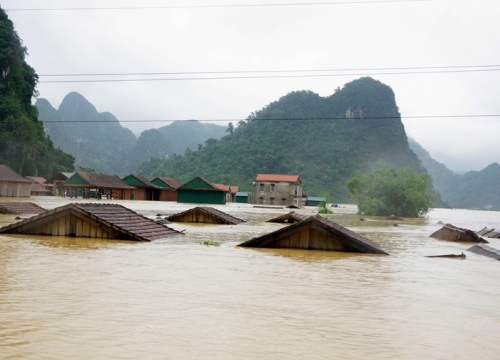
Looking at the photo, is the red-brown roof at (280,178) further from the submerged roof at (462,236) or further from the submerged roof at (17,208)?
the submerged roof at (462,236)

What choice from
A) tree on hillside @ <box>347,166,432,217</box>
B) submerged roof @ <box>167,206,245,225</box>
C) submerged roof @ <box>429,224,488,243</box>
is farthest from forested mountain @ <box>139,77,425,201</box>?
submerged roof @ <box>429,224,488,243</box>

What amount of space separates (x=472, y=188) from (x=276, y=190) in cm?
12046

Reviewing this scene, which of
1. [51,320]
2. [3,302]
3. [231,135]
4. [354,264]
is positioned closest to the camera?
[51,320]

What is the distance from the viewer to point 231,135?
432 ft

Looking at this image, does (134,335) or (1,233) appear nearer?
(134,335)

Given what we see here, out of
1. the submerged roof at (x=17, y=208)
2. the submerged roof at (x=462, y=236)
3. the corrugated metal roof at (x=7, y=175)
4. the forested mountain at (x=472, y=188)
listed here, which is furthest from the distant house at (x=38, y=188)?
the forested mountain at (x=472, y=188)

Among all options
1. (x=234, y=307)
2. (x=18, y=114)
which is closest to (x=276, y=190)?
(x=18, y=114)

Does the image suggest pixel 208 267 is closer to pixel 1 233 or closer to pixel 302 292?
pixel 302 292

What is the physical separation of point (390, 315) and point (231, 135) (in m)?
126

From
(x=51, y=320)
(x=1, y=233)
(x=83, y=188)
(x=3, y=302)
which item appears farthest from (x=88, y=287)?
(x=83, y=188)

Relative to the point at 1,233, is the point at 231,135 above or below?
above

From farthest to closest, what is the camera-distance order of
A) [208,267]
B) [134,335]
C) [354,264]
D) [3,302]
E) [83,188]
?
1. [83,188]
2. [354,264]
3. [208,267]
4. [3,302]
5. [134,335]

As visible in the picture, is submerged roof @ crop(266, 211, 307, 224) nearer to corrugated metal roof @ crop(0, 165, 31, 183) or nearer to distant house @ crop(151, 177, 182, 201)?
corrugated metal roof @ crop(0, 165, 31, 183)

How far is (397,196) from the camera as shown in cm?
5350
